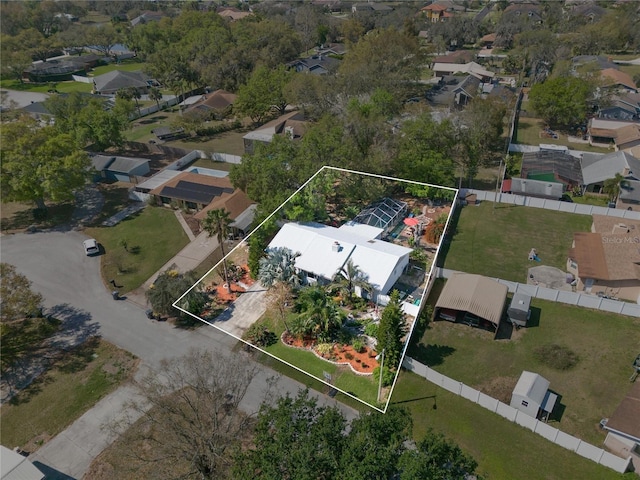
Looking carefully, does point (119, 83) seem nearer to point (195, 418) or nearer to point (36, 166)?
point (36, 166)

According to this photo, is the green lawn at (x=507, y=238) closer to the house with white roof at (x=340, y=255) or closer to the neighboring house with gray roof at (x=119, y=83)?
the house with white roof at (x=340, y=255)

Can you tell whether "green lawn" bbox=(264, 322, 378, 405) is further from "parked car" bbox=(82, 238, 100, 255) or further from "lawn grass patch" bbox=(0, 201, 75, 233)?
"lawn grass patch" bbox=(0, 201, 75, 233)

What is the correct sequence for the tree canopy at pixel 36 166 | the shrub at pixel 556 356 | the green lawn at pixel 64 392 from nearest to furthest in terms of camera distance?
the green lawn at pixel 64 392 → the shrub at pixel 556 356 → the tree canopy at pixel 36 166

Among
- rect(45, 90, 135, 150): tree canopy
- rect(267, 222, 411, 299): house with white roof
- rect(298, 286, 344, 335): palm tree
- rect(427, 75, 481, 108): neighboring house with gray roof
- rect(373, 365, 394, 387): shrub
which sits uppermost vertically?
rect(267, 222, 411, 299): house with white roof

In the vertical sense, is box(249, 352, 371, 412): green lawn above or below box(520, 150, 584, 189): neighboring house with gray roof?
above

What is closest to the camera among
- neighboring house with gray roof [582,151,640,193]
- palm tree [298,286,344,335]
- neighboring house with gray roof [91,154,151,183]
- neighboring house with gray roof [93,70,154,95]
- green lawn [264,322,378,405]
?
palm tree [298,286,344,335]

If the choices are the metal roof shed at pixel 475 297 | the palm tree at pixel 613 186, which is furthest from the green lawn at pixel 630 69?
the metal roof shed at pixel 475 297

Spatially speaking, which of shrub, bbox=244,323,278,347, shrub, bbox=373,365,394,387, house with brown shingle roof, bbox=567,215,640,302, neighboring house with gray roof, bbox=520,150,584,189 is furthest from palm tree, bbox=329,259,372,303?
neighboring house with gray roof, bbox=520,150,584,189
